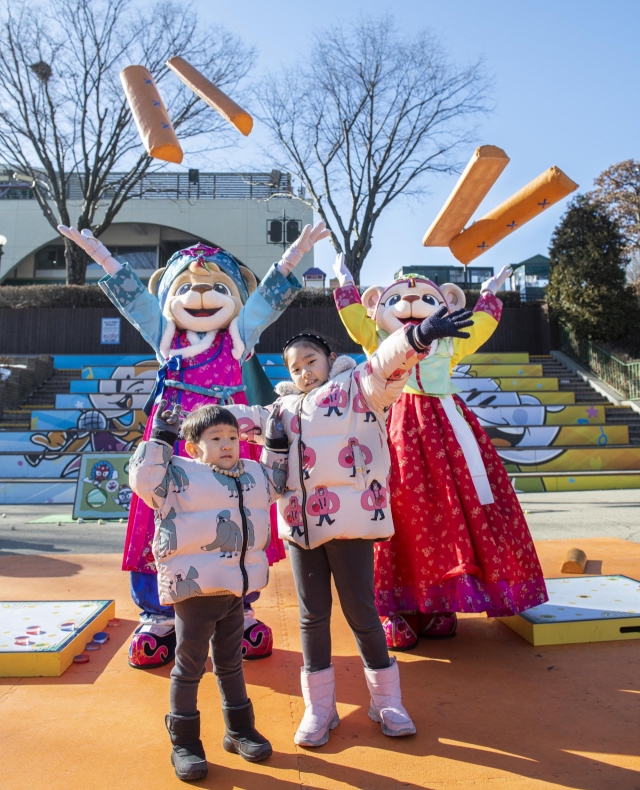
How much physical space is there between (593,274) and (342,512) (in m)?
11.2

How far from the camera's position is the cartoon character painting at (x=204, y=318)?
2.70 metres

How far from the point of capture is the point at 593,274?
1160cm

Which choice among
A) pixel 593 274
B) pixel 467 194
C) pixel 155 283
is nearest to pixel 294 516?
pixel 155 283

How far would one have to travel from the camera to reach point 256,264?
2011 centimetres

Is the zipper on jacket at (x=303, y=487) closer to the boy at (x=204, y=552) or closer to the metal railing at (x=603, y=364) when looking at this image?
the boy at (x=204, y=552)

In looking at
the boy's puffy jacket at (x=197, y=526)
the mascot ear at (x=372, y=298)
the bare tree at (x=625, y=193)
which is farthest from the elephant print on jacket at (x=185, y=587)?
the bare tree at (x=625, y=193)

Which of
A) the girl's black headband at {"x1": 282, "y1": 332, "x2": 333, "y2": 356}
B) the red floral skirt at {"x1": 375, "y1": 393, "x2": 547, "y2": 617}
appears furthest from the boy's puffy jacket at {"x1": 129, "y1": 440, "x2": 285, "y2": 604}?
the red floral skirt at {"x1": 375, "y1": 393, "x2": 547, "y2": 617}

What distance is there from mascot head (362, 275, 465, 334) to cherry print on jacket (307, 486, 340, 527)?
45.5 inches

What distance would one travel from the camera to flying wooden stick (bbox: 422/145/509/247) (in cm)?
299

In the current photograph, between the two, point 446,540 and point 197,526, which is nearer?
point 197,526

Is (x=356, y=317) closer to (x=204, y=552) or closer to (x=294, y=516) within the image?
(x=294, y=516)

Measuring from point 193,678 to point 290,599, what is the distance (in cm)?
154

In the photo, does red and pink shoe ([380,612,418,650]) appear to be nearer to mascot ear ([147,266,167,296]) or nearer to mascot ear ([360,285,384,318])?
mascot ear ([360,285,384,318])

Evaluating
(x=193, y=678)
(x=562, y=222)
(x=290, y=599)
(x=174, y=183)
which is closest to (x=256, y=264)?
(x=174, y=183)
